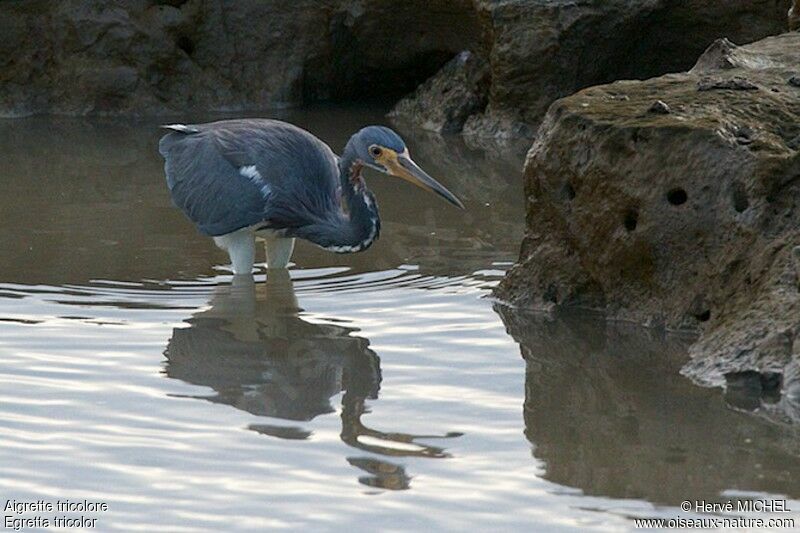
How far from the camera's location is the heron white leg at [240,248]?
29.1 feet

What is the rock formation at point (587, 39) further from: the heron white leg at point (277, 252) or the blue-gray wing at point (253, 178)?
the heron white leg at point (277, 252)

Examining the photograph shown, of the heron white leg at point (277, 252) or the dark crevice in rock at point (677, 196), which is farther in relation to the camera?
the heron white leg at point (277, 252)

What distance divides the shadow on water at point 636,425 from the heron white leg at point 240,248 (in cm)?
201

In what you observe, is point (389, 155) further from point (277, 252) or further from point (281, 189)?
point (277, 252)

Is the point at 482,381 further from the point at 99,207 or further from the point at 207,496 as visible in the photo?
the point at 99,207

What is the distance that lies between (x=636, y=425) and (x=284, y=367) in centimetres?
180

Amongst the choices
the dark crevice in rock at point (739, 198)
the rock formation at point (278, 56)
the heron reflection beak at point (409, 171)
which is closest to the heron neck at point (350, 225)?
the heron reflection beak at point (409, 171)

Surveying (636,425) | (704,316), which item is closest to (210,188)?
(704,316)

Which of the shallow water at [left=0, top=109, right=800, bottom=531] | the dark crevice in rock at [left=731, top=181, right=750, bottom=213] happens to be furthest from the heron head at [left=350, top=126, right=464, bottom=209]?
the dark crevice in rock at [left=731, top=181, right=750, bottom=213]

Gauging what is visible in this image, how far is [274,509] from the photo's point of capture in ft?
17.4

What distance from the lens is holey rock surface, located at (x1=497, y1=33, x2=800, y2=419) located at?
6.73 meters

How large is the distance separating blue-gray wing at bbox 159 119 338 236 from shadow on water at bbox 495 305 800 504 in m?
1.84

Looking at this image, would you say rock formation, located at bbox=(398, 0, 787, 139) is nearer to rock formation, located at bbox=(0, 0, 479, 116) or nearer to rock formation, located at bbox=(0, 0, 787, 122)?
rock formation, located at bbox=(0, 0, 787, 122)

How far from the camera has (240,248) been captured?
350 inches
